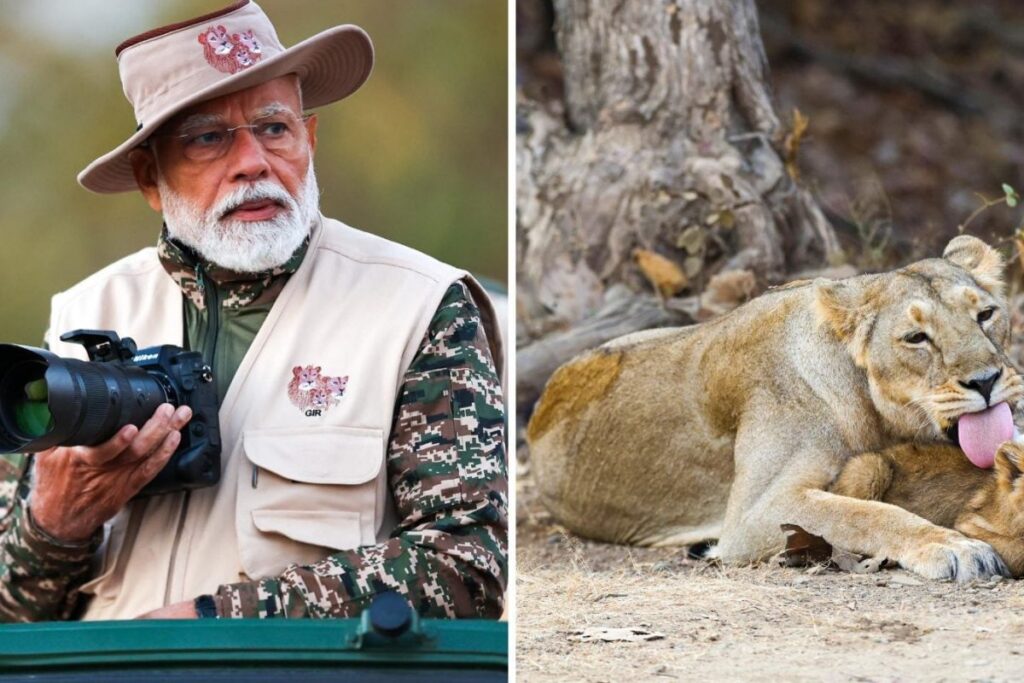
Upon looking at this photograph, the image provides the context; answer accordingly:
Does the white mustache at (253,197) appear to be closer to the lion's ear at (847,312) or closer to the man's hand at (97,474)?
the man's hand at (97,474)

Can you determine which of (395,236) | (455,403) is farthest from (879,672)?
(395,236)

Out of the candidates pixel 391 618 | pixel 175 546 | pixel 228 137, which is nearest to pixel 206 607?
pixel 175 546

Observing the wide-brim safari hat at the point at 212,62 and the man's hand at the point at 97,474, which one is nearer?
the man's hand at the point at 97,474

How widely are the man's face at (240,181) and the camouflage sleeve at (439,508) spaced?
43 centimetres

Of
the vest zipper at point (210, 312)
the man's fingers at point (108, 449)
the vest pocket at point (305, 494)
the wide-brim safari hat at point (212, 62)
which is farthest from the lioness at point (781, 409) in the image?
the man's fingers at point (108, 449)

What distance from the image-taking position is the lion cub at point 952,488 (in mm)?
3852

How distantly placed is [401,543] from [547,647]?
68cm

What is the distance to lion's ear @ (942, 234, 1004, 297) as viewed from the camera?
412 cm

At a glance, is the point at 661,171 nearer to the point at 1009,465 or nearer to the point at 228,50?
the point at 1009,465

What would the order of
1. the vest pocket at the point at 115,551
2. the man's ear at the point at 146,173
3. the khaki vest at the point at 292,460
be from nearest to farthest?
the khaki vest at the point at 292,460
the vest pocket at the point at 115,551
the man's ear at the point at 146,173

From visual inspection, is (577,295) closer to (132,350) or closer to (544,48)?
(544,48)

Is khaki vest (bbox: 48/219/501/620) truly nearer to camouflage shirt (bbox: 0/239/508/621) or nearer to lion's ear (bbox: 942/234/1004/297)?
camouflage shirt (bbox: 0/239/508/621)

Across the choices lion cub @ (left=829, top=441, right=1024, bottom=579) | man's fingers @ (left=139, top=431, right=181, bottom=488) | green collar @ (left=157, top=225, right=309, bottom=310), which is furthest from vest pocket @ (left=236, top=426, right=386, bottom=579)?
lion cub @ (left=829, top=441, right=1024, bottom=579)

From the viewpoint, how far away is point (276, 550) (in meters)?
3.31
